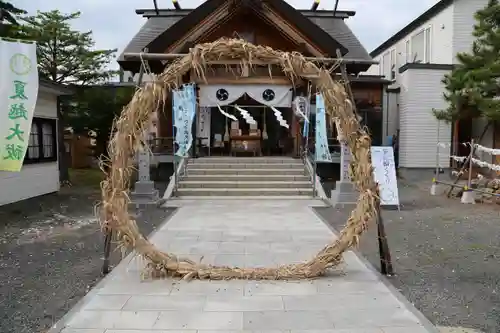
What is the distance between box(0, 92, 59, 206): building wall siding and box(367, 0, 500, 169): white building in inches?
530

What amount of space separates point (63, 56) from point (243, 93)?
24.4 feet

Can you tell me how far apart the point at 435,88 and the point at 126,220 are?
15.9 metres

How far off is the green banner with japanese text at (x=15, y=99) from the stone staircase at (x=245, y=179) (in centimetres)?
525

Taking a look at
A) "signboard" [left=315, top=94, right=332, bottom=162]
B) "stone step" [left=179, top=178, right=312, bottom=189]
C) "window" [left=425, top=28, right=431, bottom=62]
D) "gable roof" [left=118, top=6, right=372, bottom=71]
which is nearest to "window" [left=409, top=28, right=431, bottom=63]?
"window" [left=425, top=28, right=431, bottom=62]

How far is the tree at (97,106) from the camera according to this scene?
1576 cm

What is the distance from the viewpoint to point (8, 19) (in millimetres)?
11695

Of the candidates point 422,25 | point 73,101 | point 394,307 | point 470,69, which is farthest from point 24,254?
point 422,25

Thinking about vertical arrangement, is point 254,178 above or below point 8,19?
below

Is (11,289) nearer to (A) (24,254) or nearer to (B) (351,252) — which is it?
(A) (24,254)

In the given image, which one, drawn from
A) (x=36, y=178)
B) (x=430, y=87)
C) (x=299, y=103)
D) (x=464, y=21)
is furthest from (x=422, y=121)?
(x=36, y=178)

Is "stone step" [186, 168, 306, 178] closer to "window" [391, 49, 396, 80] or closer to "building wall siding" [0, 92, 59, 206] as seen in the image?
"building wall siding" [0, 92, 59, 206]

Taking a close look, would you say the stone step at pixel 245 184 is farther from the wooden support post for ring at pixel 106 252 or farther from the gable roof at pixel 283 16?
the wooden support post for ring at pixel 106 252

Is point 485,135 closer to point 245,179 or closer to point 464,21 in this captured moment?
point 464,21

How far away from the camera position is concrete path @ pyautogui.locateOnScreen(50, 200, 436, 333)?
3.70 metres
